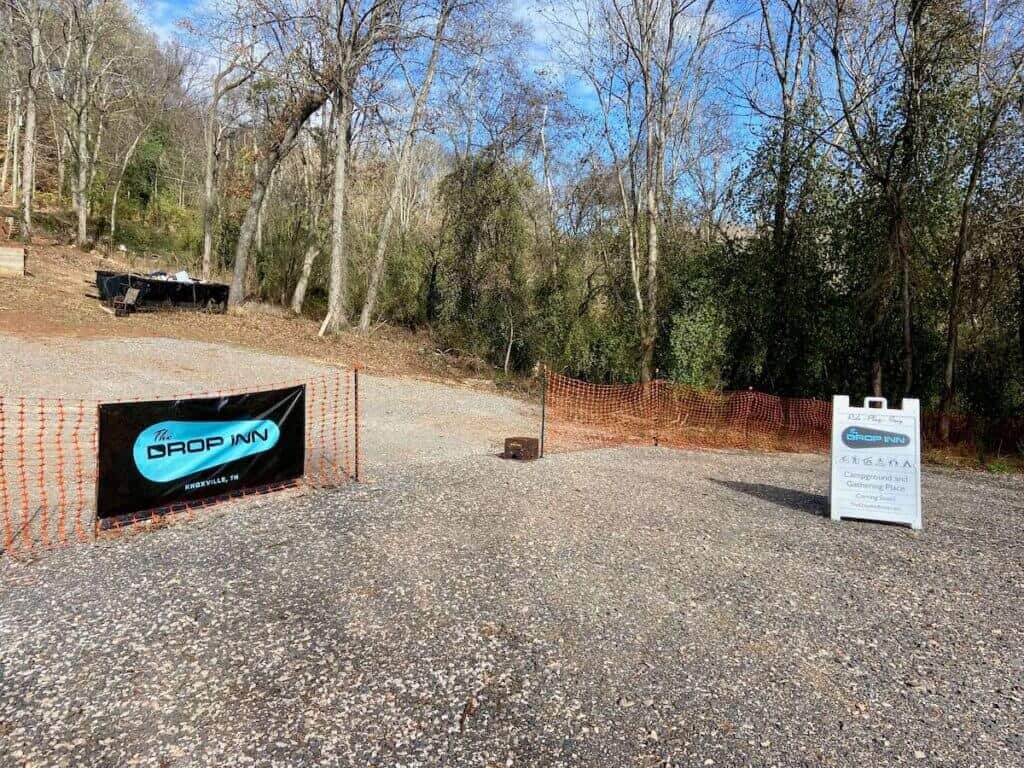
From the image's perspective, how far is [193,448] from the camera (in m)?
5.70

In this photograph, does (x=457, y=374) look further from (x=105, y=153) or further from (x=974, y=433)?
(x=105, y=153)

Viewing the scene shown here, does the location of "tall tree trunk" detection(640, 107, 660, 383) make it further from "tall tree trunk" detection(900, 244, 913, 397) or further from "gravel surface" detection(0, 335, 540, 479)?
"tall tree trunk" detection(900, 244, 913, 397)

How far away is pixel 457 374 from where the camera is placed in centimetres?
1984

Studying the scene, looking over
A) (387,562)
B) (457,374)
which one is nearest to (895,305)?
(457,374)

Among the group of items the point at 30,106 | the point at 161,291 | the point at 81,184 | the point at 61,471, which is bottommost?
the point at 61,471

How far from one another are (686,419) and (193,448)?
11.9 metres

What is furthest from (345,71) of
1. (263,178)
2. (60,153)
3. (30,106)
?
(60,153)

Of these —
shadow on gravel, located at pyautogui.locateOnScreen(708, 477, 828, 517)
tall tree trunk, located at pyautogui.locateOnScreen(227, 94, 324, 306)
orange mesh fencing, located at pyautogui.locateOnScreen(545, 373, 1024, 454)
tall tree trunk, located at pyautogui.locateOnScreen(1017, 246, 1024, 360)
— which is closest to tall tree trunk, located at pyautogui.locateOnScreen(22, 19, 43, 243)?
tall tree trunk, located at pyautogui.locateOnScreen(227, 94, 324, 306)

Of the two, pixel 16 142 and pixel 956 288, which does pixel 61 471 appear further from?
pixel 16 142

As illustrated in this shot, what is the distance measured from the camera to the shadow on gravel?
711cm

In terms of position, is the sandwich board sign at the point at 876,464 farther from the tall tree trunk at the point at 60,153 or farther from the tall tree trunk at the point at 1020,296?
the tall tree trunk at the point at 60,153

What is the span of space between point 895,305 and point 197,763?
16646 millimetres

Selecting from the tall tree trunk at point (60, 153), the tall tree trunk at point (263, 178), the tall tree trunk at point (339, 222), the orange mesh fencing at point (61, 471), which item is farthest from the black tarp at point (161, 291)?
the tall tree trunk at point (60, 153)

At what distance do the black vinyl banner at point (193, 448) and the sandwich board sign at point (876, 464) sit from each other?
5.84m
